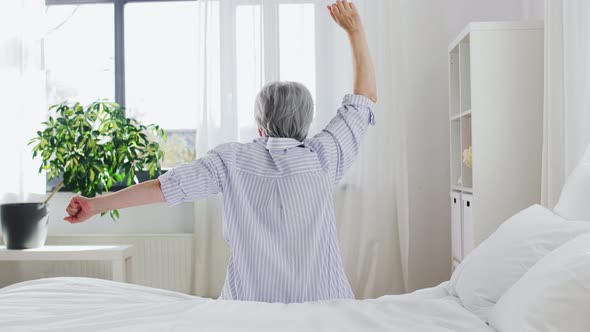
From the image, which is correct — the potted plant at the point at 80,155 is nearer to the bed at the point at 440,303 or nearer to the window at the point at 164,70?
the window at the point at 164,70

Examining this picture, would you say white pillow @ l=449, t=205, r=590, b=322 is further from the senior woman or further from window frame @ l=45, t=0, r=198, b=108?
window frame @ l=45, t=0, r=198, b=108

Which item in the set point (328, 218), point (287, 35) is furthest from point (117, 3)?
point (328, 218)

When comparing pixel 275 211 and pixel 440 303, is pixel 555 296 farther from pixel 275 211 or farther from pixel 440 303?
pixel 275 211

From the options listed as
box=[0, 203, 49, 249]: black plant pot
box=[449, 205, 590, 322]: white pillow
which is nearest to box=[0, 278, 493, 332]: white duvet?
box=[449, 205, 590, 322]: white pillow

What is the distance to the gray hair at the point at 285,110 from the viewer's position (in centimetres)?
172

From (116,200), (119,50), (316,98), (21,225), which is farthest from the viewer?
(119,50)

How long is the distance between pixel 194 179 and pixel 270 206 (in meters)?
0.20

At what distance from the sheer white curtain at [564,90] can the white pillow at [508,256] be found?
797 millimetres

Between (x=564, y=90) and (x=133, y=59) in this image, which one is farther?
(x=133, y=59)

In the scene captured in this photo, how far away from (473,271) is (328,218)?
40cm

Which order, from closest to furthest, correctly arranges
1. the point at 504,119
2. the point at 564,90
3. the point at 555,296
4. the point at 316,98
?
1. the point at 555,296
2. the point at 564,90
3. the point at 504,119
4. the point at 316,98

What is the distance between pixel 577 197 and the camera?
69.3 inches

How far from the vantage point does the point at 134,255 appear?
13.0ft

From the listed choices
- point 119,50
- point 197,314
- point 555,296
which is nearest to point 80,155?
point 119,50
